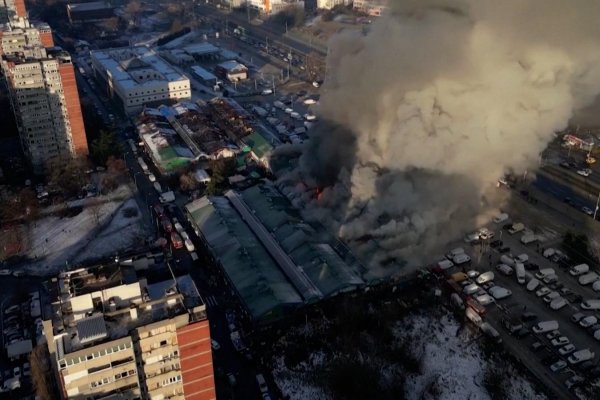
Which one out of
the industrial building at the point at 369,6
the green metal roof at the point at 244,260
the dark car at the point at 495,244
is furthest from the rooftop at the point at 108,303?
the industrial building at the point at 369,6

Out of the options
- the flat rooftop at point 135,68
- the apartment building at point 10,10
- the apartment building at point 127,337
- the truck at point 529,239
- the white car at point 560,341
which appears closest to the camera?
Result: the apartment building at point 127,337

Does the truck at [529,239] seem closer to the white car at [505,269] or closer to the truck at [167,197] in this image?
the white car at [505,269]

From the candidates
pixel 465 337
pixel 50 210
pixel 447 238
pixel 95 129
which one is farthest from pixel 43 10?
pixel 465 337

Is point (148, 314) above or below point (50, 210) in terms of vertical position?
above

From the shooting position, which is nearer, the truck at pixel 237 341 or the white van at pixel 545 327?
the truck at pixel 237 341

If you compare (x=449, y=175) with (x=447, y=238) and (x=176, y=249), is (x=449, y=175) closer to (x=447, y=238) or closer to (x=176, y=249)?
(x=447, y=238)

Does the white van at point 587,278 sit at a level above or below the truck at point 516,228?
above
